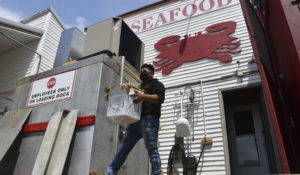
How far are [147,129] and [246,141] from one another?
4.52m

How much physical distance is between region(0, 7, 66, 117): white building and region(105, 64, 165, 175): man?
734 centimetres

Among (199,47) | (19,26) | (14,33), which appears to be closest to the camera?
(199,47)

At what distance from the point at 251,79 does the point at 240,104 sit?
1.02 m

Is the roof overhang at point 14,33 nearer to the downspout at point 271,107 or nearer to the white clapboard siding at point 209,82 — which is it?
the white clapboard siding at point 209,82

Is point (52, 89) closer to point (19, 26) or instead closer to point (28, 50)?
point (19, 26)

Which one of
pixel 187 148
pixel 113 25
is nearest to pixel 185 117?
pixel 187 148

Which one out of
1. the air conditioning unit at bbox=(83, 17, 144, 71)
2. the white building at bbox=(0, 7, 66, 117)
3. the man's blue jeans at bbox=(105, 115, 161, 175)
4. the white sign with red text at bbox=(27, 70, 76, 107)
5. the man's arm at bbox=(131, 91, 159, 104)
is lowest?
the man's blue jeans at bbox=(105, 115, 161, 175)

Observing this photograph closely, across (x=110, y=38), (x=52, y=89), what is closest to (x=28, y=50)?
(x=110, y=38)

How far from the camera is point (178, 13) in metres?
8.60

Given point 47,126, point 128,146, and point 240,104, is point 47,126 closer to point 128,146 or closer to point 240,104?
point 128,146

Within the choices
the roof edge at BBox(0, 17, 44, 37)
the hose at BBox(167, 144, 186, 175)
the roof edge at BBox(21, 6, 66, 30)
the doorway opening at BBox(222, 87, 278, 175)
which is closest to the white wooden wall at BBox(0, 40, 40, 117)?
the roof edge at BBox(0, 17, 44, 37)

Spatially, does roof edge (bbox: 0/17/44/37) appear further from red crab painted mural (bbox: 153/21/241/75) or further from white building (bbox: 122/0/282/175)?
red crab painted mural (bbox: 153/21/241/75)

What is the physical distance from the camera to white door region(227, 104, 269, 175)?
6.02 metres

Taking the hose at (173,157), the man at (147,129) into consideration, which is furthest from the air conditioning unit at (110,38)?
the man at (147,129)
